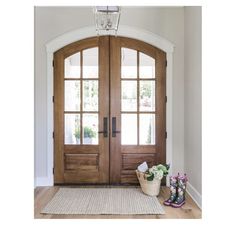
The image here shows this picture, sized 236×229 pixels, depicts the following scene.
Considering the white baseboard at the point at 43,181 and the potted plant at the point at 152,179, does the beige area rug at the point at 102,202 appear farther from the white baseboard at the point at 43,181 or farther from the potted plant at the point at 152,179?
the white baseboard at the point at 43,181

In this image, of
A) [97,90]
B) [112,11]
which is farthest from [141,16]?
[112,11]

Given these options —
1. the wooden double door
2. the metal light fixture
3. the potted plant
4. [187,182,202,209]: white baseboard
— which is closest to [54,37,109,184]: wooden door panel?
the wooden double door

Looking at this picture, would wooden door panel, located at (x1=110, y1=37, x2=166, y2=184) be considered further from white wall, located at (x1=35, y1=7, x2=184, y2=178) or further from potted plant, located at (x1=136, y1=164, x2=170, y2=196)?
potted plant, located at (x1=136, y1=164, x2=170, y2=196)

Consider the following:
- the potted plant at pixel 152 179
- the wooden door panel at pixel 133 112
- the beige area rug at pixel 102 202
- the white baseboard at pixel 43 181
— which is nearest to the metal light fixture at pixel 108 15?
the wooden door panel at pixel 133 112

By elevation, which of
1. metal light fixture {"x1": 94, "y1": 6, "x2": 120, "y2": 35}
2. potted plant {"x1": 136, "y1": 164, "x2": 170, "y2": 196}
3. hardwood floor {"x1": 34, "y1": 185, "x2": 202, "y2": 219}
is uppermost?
metal light fixture {"x1": 94, "y1": 6, "x2": 120, "y2": 35}

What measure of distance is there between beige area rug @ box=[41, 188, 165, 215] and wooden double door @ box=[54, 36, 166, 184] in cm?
41

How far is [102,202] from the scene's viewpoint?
12.4ft

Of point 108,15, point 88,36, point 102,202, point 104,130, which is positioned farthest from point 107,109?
point 108,15

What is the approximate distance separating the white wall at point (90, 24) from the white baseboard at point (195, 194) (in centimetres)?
47

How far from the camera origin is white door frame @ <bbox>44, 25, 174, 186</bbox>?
4.57 meters

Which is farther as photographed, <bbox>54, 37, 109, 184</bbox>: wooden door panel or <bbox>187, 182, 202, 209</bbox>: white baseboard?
<bbox>54, 37, 109, 184</bbox>: wooden door panel

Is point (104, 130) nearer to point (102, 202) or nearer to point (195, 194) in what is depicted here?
point (102, 202)

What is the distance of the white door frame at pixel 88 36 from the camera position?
4566 mm
